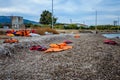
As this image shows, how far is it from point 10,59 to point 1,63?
87cm

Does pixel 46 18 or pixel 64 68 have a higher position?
pixel 46 18

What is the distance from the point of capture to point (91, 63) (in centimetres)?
779

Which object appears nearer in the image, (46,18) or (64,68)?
(64,68)

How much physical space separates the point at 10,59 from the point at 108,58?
382cm

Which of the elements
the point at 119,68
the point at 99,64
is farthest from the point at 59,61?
the point at 119,68

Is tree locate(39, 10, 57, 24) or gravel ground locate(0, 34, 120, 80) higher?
tree locate(39, 10, 57, 24)

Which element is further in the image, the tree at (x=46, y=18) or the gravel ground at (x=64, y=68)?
the tree at (x=46, y=18)

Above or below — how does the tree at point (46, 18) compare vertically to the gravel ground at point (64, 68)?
above

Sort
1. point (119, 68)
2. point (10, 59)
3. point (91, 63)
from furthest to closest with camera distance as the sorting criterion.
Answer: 1. point (10, 59)
2. point (91, 63)
3. point (119, 68)

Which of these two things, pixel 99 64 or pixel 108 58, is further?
pixel 108 58

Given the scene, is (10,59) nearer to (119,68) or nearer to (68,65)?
(68,65)

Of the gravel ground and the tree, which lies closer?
Result: the gravel ground

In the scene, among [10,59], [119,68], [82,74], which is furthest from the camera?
[10,59]

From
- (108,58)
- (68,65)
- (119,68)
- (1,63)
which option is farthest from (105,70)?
(1,63)
